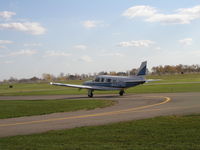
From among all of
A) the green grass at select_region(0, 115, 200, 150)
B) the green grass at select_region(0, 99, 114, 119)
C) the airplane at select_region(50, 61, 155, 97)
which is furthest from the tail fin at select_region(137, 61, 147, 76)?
the green grass at select_region(0, 115, 200, 150)

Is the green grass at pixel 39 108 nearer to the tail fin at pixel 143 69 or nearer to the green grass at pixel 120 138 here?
the green grass at pixel 120 138

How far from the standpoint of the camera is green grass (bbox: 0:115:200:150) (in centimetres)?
869

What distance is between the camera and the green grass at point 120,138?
28.5 ft

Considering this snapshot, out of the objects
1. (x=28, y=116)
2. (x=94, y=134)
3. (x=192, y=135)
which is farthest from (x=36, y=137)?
(x=28, y=116)

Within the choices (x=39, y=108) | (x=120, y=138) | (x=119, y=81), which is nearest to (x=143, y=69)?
(x=119, y=81)

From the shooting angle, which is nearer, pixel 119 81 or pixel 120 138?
pixel 120 138

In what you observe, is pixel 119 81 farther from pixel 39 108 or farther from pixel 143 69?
pixel 39 108

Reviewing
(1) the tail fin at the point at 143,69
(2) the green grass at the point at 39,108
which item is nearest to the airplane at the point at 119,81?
(1) the tail fin at the point at 143,69

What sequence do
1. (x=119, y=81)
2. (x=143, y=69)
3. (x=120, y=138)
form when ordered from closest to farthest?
(x=120, y=138)
(x=143, y=69)
(x=119, y=81)

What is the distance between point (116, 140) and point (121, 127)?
2.61 metres

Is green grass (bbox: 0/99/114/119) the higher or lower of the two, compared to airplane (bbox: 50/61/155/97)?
lower

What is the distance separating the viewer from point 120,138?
32.4ft

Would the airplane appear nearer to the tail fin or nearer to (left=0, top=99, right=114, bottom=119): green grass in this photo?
the tail fin

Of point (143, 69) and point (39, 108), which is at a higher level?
point (143, 69)
